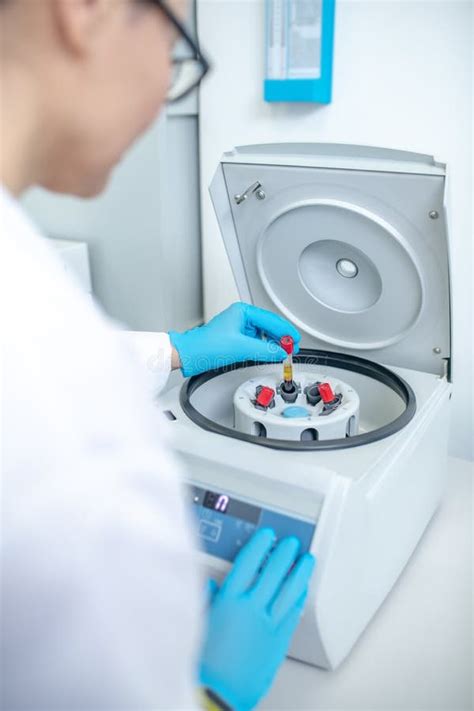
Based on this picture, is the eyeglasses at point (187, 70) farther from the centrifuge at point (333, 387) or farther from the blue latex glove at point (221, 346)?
the blue latex glove at point (221, 346)

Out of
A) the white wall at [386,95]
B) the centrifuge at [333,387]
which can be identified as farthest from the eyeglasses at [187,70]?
the white wall at [386,95]

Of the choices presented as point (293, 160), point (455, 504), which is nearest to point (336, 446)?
point (455, 504)

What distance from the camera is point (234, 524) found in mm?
909

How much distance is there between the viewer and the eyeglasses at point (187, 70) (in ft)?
2.04

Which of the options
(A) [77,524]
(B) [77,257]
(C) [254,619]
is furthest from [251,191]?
(A) [77,524]

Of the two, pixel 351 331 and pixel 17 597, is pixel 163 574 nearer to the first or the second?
pixel 17 597

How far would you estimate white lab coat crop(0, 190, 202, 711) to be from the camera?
1.61 feet

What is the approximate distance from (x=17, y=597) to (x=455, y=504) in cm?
105

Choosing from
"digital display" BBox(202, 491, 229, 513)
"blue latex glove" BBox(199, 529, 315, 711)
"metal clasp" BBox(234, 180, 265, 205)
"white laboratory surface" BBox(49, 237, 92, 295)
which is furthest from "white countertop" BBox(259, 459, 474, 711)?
"white laboratory surface" BBox(49, 237, 92, 295)

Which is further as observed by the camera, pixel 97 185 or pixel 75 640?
pixel 97 185

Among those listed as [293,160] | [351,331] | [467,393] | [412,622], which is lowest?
[412,622]

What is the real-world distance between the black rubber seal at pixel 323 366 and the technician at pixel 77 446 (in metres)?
0.54

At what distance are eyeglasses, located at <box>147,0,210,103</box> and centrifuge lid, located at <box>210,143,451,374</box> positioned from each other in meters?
0.55

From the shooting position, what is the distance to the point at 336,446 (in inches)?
42.2
